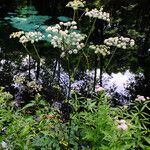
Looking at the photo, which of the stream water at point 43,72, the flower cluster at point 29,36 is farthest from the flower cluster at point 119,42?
the stream water at point 43,72

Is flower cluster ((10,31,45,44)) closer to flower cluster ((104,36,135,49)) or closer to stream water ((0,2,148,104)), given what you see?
flower cluster ((104,36,135,49))

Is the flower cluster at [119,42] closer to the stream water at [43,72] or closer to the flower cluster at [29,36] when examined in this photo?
the flower cluster at [29,36]

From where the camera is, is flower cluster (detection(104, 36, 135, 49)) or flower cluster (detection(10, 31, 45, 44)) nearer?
flower cluster (detection(10, 31, 45, 44))

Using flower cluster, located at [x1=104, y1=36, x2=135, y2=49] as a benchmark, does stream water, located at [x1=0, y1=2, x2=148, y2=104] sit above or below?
below

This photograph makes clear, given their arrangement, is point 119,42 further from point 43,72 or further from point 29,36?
point 43,72

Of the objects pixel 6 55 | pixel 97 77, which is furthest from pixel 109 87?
pixel 6 55

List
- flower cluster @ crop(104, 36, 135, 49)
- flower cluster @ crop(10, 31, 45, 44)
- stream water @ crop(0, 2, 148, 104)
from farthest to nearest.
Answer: stream water @ crop(0, 2, 148, 104) < flower cluster @ crop(104, 36, 135, 49) < flower cluster @ crop(10, 31, 45, 44)

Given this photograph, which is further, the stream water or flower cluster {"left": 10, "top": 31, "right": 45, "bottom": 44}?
the stream water

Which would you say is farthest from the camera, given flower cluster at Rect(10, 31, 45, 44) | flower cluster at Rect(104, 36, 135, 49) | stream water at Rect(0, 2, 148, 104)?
stream water at Rect(0, 2, 148, 104)

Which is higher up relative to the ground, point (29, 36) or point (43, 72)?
point (29, 36)

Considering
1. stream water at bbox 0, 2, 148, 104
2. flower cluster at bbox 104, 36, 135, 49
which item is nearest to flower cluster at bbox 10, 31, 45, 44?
flower cluster at bbox 104, 36, 135, 49

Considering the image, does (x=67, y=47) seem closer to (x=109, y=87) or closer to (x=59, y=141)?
(x=59, y=141)

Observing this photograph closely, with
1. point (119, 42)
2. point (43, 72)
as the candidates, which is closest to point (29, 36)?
point (119, 42)

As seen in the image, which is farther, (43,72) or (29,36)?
(43,72)
